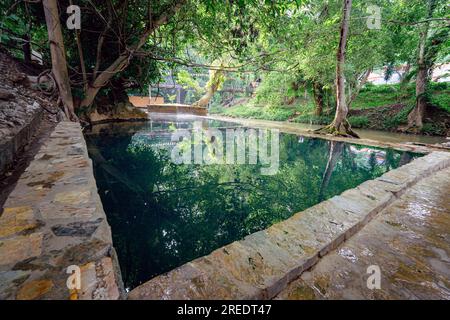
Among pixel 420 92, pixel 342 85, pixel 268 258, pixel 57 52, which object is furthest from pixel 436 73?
pixel 57 52

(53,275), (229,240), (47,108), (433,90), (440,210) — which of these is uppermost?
(433,90)

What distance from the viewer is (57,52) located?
512 cm

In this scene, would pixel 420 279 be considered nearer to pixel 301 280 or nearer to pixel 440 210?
pixel 301 280

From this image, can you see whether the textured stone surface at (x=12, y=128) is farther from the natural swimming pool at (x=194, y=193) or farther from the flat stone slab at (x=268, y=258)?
the flat stone slab at (x=268, y=258)

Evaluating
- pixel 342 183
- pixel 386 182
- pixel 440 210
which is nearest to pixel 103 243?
pixel 440 210

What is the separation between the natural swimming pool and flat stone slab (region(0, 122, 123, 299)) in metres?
0.58

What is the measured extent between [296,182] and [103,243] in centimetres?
333

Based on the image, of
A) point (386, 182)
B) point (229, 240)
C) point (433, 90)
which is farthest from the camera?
point (433, 90)

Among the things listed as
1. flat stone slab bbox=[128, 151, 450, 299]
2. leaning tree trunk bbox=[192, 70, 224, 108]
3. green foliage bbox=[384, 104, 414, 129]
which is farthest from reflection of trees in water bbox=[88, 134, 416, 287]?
leaning tree trunk bbox=[192, 70, 224, 108]

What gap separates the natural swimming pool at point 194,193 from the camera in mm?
1983

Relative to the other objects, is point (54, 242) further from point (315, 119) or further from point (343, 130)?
point (315, 119)

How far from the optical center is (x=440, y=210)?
2312 millimetres

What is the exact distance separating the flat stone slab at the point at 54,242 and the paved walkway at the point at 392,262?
3.11 feet

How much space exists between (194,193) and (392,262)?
239 centimetres
